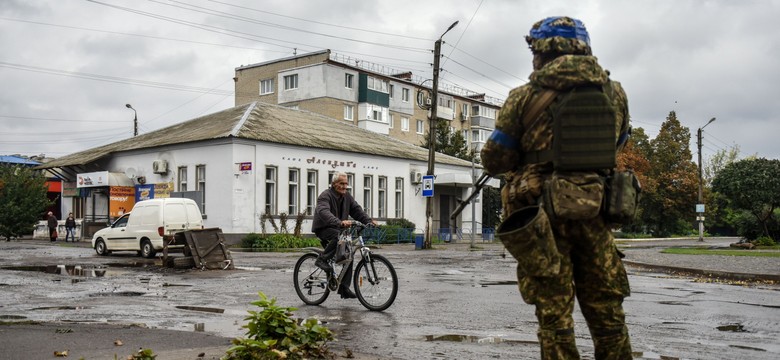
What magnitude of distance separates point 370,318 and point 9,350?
387 cm

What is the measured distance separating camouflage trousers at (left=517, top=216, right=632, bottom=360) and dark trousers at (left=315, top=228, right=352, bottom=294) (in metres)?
5.93

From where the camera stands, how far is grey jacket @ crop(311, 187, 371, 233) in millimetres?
9859

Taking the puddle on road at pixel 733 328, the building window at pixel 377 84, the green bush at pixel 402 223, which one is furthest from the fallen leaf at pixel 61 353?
the building window at pixel 377 84

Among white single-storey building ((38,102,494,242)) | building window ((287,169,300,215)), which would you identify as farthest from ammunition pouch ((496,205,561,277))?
building window ((287,169,300,215))

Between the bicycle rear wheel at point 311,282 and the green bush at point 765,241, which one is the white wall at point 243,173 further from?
the bicycle rear wheel at point 311,282

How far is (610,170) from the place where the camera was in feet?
14.2

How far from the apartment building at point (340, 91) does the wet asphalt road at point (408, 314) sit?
144 feet

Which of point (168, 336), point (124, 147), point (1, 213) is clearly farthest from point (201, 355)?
point (1, 213)

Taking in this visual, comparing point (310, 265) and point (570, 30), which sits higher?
Result: point (570, 30)

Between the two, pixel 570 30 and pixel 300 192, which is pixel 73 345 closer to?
pixel 570 30

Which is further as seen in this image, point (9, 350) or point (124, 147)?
point (124, 147)

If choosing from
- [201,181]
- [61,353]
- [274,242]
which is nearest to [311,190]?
[201,181]

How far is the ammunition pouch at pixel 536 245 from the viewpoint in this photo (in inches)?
158

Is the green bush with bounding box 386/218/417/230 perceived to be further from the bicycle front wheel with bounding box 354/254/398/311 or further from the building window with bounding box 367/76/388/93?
the bicycle front wheel with bounding box 354/254/398/311
